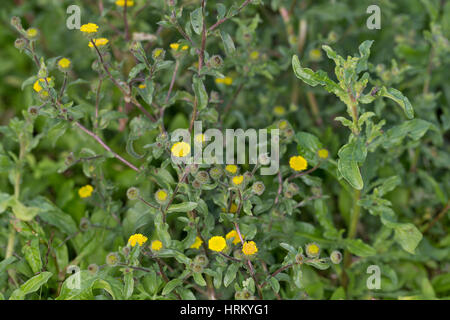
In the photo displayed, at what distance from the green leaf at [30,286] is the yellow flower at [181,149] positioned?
0.55 meters

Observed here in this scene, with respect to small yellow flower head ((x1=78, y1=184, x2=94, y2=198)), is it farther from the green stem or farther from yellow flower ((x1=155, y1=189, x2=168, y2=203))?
the green stem

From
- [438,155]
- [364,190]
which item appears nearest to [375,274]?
[364,190]

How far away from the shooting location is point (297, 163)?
162cm

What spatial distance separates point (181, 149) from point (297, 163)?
1.38ft

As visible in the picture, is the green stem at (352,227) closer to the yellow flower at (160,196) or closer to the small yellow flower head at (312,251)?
the small yellow flower head at (312,251)

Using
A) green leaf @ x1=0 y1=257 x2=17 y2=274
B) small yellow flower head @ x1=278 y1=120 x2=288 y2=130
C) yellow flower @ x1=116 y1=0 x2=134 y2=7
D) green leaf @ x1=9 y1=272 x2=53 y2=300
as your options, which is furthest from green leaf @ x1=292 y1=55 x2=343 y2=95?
green leaf @ x1=0 y1=257 x2=17 y2=274

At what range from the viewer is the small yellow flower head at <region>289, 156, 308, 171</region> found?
160cm

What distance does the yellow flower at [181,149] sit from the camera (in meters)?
1.39

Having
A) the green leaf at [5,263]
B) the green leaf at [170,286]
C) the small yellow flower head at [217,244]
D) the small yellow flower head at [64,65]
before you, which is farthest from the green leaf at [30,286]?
the small yellow flower head at [64,65]

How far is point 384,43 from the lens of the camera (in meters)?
2.43

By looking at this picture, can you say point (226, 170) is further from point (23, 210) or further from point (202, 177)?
point (23, 210)

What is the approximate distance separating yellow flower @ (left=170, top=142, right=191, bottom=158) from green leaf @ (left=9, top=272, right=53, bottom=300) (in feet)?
1.80

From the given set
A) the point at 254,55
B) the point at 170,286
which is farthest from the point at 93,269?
the point at 254,55

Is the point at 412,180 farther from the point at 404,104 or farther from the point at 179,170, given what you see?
the point at 179,170
